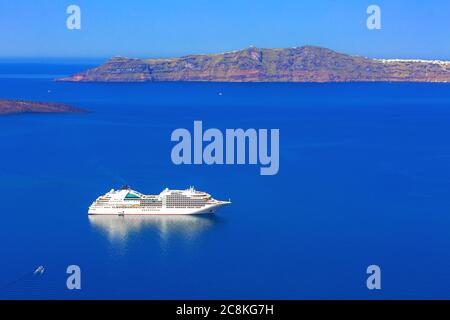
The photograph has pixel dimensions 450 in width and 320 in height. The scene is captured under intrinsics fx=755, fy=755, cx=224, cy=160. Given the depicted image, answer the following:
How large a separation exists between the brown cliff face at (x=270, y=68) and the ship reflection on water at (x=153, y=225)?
222 ft

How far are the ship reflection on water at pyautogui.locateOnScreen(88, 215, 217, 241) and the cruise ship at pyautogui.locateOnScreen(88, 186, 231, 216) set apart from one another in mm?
208

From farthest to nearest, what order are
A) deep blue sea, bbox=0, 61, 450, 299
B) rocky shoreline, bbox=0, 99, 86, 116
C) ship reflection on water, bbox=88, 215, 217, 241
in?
rocky shoreline, bbox=0, 99, 86, 116 → ship reflection on water, bbox=88, 215, 217, 241 → deep blue sea, bbox=0, 61, 450, 299

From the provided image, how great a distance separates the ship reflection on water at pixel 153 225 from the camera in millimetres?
19206

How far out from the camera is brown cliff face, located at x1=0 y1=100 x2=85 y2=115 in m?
47.0

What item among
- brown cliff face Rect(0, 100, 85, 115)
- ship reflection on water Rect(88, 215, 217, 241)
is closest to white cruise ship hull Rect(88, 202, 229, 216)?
ship reflection on water Rect(88, 215, 217, 241)

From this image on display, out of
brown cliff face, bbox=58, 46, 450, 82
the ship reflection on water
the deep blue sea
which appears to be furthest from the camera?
brown cliff face, bbox=58, 46, 450, 82

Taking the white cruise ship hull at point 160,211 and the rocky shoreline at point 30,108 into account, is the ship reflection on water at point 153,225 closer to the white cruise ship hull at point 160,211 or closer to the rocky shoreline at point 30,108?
the white cruise ship hull at point 160,211

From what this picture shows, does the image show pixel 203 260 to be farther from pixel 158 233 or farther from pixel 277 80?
pixel 277 80

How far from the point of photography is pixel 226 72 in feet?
297

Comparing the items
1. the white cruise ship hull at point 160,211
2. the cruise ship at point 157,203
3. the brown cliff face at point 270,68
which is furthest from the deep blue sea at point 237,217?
the brown cliff face at point 270,68

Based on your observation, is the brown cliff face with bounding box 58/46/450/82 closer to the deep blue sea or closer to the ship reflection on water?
the deep blue sea

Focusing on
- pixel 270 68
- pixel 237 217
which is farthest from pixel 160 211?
pixel 270 68
